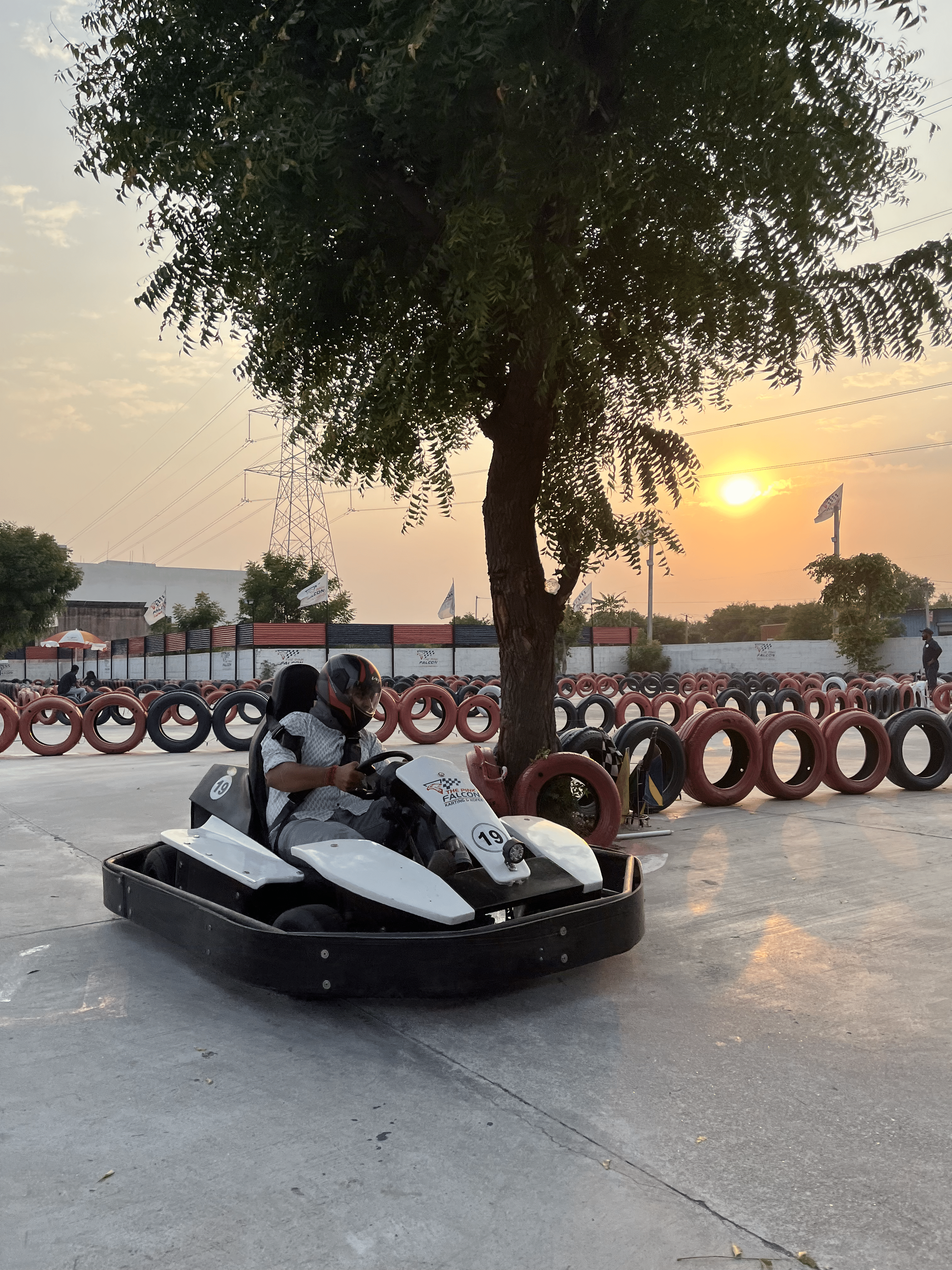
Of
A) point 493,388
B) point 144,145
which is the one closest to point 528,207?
point 493,388

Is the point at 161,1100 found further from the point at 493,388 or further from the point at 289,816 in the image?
the point at 493,388

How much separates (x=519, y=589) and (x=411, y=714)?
884 cm

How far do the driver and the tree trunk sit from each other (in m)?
2.90

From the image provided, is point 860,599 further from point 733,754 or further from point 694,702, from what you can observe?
point 733,754

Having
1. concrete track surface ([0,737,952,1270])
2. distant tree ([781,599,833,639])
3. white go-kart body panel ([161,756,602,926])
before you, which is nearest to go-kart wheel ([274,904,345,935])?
white go-kart body panel ([161,756,602,926])

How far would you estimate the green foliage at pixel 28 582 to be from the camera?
1474 inches

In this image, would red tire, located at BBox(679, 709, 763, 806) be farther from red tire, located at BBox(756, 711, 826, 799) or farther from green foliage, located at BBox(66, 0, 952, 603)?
green foliage, located at BBox(66, 0, 952, 603)

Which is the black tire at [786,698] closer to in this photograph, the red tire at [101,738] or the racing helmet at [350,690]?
the red tire at [101,738]

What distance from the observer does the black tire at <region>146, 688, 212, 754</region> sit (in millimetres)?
13930

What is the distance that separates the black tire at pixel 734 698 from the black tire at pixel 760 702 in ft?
0.27

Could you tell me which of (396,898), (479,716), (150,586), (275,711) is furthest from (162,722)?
(150,586)

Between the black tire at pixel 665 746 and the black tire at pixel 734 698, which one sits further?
the black tire at pixel 734 698

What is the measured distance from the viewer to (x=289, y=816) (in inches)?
162

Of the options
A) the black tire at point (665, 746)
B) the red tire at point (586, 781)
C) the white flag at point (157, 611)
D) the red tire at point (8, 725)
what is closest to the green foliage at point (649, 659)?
the white flag at point (157, 611)
